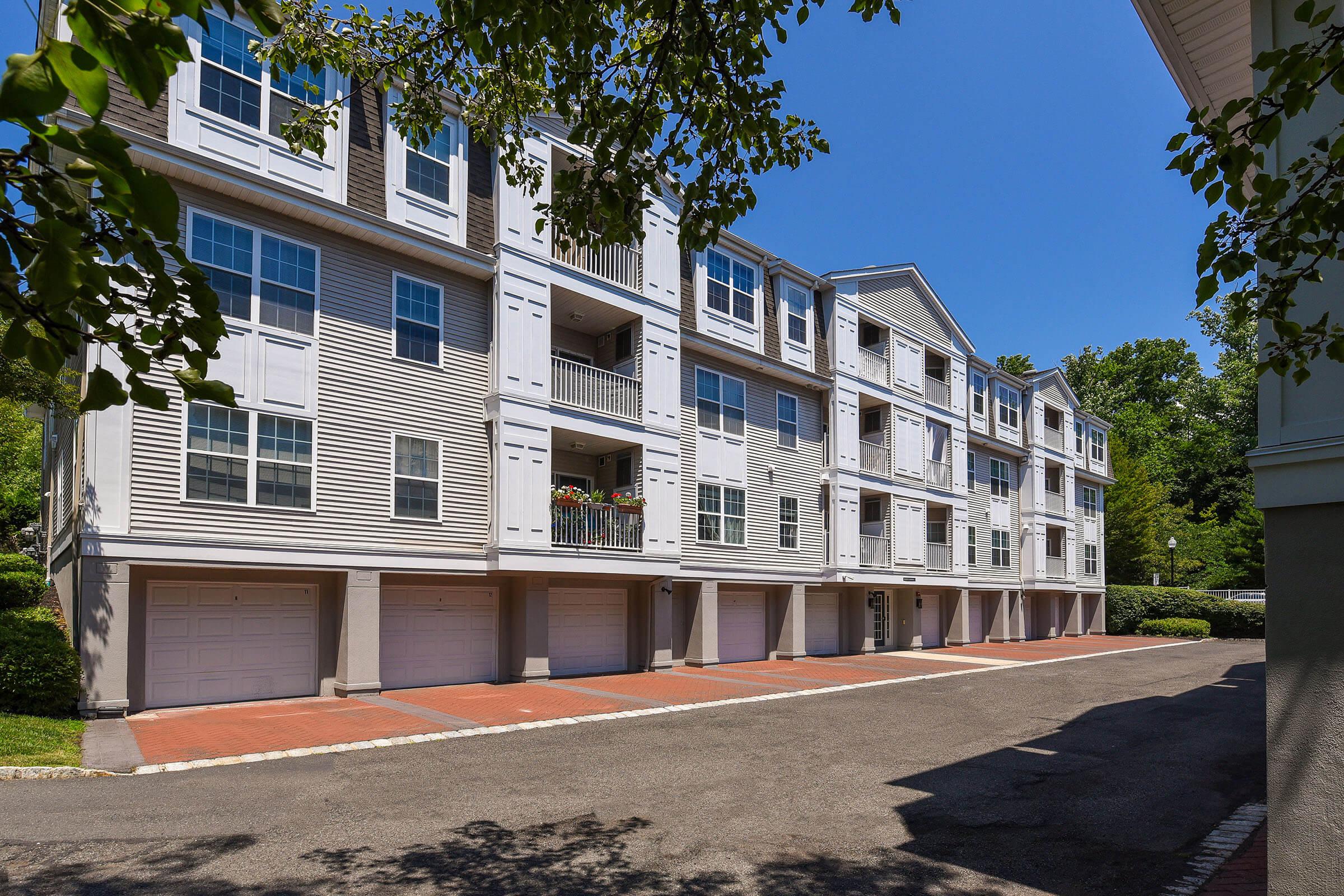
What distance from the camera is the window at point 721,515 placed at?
24703 mm

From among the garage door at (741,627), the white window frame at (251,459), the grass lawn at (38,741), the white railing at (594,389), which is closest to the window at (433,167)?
the white railing at (594,389)

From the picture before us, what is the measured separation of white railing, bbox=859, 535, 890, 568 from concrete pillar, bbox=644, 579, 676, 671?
8911mm

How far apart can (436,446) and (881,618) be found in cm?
2029

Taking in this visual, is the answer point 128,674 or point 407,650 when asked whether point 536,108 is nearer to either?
point 128,674

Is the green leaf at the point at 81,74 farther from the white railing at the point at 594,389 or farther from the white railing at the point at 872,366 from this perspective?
the white railing at the point at 872,366

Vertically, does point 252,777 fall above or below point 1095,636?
above

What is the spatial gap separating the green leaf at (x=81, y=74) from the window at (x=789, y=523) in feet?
84.6

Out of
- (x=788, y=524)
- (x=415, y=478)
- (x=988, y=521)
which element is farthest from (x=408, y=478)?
(x=988, y=521)

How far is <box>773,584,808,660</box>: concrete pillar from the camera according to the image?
27.3 metres

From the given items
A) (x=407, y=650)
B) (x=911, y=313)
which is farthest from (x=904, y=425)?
(x=407, y=650)

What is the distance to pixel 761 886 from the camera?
21.8 ft

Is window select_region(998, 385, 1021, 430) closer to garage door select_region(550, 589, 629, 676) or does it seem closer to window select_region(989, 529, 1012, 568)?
window select_region(989, 529, 1012, 568)

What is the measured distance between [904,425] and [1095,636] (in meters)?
21.4

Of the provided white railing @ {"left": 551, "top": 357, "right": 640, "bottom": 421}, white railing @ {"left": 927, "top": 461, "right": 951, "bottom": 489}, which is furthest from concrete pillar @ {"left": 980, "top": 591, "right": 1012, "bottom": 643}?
white railing @ {"left": 551, "top": 357, "right": 640, "bottom": 421}
